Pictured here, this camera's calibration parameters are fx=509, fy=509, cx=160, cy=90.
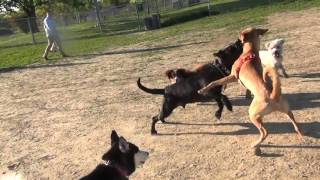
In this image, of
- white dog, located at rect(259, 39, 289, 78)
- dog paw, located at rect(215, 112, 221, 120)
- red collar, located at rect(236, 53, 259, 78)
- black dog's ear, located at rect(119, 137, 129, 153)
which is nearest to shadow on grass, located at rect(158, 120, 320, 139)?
dog paw, located at rect(215, 112, 221, 120)

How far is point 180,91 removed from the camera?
7.75 metres

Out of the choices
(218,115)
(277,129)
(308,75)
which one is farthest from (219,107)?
(308,75)

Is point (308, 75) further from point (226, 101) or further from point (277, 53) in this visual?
point (226, 101)

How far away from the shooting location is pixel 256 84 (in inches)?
258

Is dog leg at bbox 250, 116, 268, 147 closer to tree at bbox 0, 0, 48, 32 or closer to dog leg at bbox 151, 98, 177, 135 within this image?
dog leg at bbox 151, 98, 177, 135

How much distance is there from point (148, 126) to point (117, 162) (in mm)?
3134

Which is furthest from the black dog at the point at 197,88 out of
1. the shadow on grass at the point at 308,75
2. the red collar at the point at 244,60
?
the shadow on grass at the point at 308,75

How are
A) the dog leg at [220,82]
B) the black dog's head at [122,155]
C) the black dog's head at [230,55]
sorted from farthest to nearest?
1. the black dog's head at [230,55]
2. the dog leg at [220,82]
3. the black dog's head at [122,155]

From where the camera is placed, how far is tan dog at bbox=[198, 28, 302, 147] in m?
6.25

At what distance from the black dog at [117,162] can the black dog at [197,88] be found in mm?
2491

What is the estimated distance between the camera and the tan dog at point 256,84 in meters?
6.25

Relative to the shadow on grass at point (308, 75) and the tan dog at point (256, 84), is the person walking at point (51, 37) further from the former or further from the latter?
the tan dog at point (256, 84)

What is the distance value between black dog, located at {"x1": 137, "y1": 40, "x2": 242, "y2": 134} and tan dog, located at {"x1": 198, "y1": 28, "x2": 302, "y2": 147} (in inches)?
13.5

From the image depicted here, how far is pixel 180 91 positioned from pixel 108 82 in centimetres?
470
